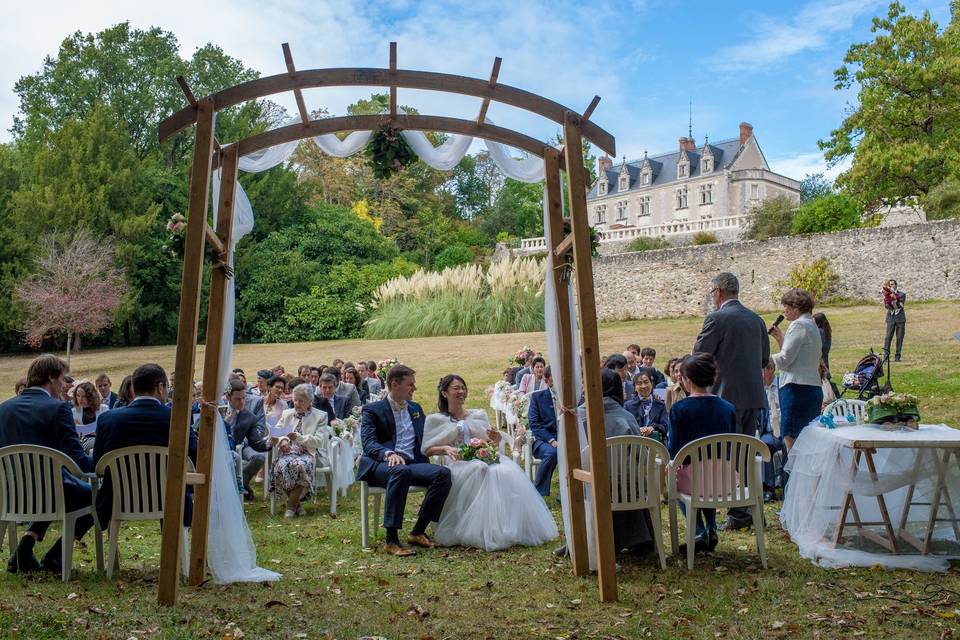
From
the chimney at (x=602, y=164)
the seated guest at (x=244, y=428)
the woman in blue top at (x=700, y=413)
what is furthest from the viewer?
the chimney at (x=602, y=164)

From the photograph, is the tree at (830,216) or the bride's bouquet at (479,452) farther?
the tree at (830,216)

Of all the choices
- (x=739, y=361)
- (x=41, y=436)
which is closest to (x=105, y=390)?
(x=41, y=436)

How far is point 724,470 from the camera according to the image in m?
4.72

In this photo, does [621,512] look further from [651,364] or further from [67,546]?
[651,364]

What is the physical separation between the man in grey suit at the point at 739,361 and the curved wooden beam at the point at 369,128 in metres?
1.74

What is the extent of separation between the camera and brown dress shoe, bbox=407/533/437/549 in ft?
17.9

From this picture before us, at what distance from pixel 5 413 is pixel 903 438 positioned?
509 centimetres

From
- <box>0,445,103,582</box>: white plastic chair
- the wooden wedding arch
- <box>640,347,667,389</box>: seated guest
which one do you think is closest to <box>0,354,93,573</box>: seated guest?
<box>0,445,103,582</box>: white plastic chair

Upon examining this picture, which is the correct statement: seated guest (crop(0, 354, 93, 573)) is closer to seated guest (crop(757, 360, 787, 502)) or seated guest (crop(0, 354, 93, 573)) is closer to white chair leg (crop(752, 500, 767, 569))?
white chair leg (crop(752, 500, 767, 569))

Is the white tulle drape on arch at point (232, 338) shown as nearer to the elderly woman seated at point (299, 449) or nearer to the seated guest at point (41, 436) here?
the seated guest at point (41, 436)

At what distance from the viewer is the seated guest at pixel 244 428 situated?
7074 millimetres

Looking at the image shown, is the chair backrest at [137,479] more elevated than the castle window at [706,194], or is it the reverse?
the castle window at [706,194]

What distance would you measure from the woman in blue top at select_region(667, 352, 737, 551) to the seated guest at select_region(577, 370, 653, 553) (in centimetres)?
27

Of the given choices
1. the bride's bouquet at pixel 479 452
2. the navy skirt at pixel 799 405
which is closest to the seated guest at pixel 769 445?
the navy skirt at pixel 799 405
